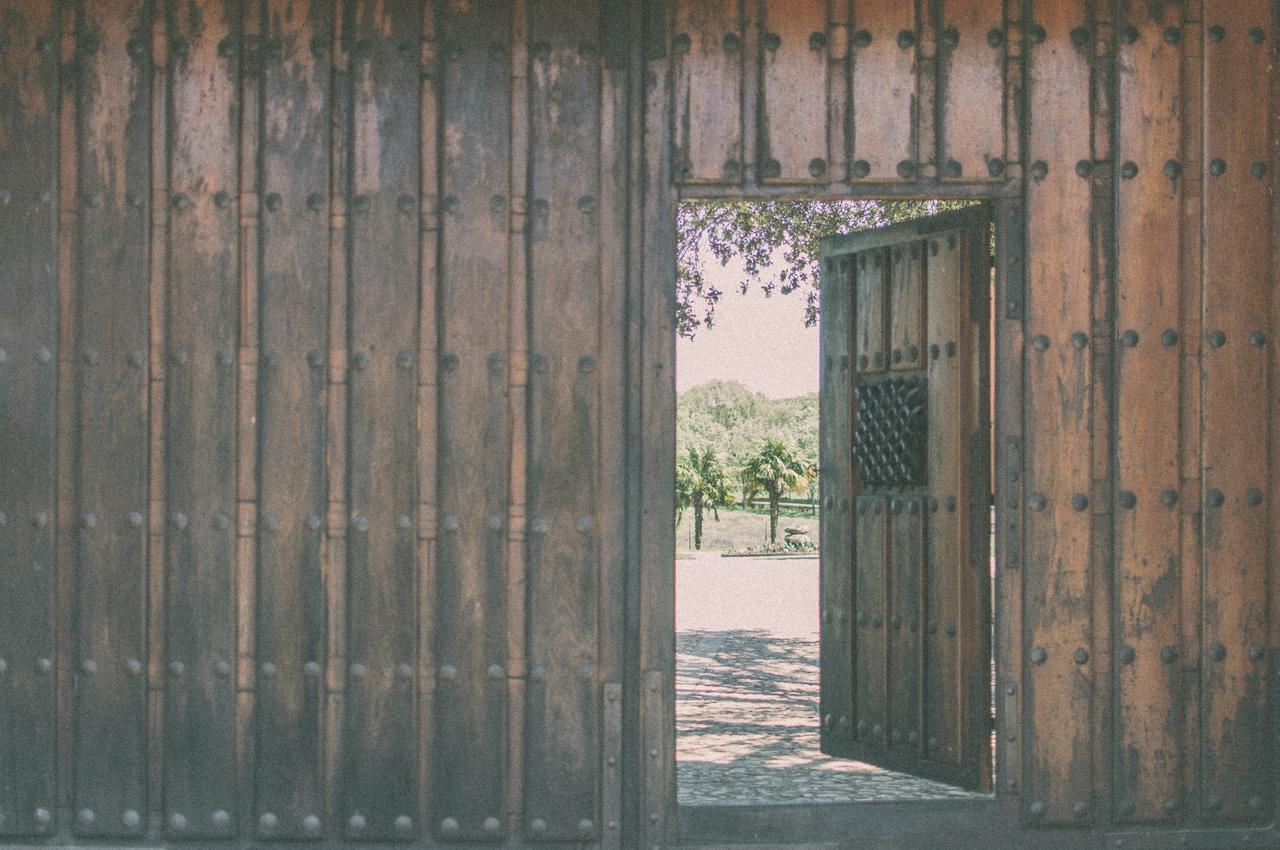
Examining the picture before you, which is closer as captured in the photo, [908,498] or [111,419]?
[111,419]

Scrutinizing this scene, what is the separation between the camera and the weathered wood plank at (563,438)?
4133 millimetres

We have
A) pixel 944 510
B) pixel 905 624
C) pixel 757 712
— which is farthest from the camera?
pixel 757 712

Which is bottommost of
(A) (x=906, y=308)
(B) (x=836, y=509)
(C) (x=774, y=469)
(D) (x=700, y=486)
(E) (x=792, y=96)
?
(D) (x=700, y=486)

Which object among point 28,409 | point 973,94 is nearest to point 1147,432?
point 973,94

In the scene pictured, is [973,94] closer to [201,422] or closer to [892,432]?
[892,432]

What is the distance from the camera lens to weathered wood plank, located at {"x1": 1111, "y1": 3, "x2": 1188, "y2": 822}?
4.19m

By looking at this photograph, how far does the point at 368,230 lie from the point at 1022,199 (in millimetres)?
2124

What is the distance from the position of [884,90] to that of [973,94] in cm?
29

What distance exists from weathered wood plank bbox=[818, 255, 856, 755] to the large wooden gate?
1.43m

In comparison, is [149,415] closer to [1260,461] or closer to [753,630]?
[1260,461]

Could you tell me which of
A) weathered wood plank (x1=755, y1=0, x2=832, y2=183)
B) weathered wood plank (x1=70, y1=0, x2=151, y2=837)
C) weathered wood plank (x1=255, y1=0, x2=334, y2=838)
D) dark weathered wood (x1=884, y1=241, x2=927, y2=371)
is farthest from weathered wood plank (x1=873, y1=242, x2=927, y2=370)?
weathered wood plank (x1=70, y1=0, x2=151, y2=837)

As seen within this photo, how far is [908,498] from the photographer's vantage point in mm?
5324

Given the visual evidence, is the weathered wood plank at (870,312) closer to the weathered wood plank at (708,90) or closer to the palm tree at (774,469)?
the weathered wood plank at (708,90)

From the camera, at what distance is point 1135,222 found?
4.24 metres
